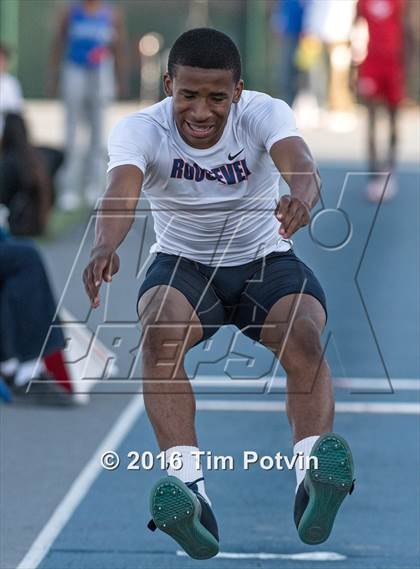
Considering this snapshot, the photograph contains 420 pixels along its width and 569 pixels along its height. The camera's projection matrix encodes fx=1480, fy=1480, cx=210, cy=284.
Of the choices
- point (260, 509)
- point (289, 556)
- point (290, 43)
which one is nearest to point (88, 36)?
point (290, 43)

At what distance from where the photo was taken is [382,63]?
1585 centimetres

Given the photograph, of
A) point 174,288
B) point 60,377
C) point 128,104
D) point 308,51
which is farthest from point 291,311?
point 128,104

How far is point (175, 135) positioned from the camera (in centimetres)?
557

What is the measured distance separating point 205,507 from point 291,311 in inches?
31.6

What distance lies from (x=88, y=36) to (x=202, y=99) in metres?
10.6

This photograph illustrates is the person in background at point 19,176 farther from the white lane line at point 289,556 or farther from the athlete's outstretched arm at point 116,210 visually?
the athlete's outstretched arm at point 116,210

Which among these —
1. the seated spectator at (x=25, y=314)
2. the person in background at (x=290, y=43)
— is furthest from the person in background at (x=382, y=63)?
the seated spectator at (x=25, y=314)

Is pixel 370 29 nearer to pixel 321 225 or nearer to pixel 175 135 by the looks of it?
pixel 321 225

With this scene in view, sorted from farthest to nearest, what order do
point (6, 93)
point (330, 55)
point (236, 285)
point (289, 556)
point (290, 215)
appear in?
point (330, 55)
point (6, 93)
point (289, 556)
point (236, 285)
point (290, 215)

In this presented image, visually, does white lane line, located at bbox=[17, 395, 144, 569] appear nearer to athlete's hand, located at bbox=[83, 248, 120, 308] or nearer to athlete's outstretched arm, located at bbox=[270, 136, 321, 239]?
athlete's hand, located at bbox=[83, 248, 120, 308]

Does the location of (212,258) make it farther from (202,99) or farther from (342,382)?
(342,382)

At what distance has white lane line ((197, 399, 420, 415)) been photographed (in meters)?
9.09

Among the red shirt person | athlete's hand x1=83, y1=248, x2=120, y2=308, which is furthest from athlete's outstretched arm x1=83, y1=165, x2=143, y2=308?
the red shirt person

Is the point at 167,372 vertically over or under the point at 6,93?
over
